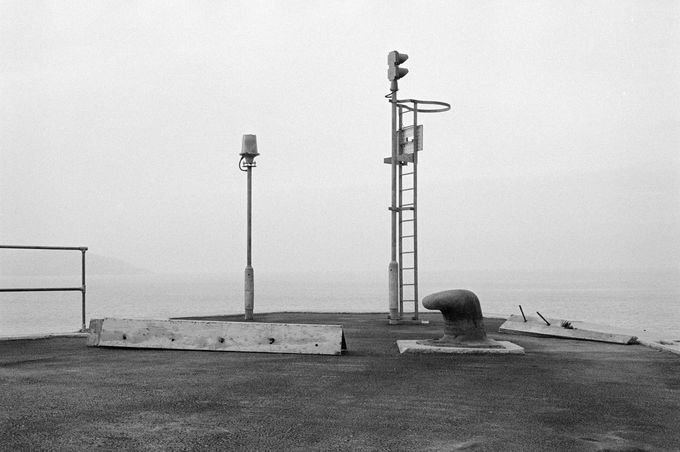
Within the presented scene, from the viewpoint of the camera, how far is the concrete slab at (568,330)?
1188cm

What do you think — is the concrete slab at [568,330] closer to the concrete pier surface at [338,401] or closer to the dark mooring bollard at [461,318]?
the concrete pier surface at [338,401]

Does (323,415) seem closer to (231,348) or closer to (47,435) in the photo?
(47,435)

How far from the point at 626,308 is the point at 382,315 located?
67.4 meters

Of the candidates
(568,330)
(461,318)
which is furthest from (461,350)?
(568,330)

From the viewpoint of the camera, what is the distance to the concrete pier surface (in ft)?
16.5

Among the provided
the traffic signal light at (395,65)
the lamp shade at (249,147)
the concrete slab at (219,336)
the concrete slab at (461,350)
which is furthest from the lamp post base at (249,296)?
the concrete slab at (461,350)

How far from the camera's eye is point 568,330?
41.9ft

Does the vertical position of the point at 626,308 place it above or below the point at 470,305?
below

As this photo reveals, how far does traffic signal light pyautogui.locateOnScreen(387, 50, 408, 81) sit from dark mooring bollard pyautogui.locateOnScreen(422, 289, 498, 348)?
6.40 m

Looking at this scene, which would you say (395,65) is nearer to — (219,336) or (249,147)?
(249,147)

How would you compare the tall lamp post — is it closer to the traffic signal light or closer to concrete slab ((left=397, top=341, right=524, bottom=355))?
the traffic signal light

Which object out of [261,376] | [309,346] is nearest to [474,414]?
[261,376]

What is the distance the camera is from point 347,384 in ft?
24.1

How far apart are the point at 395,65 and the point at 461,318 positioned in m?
6.83
